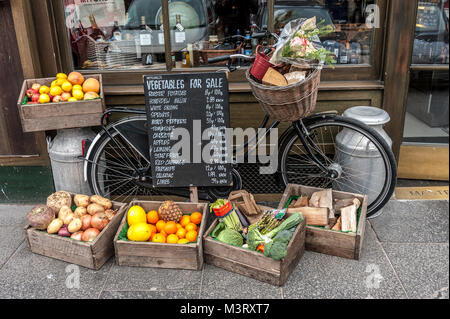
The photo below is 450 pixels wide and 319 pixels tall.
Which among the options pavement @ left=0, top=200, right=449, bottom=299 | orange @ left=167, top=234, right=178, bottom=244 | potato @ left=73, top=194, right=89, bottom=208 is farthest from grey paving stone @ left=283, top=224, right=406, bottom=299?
potato @ left=73, top=194, right=89, bottom=208

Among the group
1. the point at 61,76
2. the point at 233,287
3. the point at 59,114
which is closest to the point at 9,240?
the point at 59,114

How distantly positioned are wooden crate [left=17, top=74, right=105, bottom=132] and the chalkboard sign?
59cm

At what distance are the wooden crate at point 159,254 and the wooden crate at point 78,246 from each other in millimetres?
132

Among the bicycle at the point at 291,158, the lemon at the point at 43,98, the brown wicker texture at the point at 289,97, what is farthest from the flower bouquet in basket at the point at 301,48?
the lemon at the point at 43,98

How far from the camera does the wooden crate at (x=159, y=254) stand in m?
3.42

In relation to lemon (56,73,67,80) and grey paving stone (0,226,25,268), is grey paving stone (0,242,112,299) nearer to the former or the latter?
grey paving stone (0,226,25,268)

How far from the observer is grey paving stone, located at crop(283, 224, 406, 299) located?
3.22 metres

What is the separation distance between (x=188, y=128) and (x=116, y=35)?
5.31 ft

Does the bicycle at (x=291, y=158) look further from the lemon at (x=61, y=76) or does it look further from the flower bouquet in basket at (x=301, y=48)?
the lemon at (x=61, y=76)

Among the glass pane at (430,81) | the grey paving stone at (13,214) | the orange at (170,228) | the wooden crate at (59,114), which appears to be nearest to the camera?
the orange at (170,228)

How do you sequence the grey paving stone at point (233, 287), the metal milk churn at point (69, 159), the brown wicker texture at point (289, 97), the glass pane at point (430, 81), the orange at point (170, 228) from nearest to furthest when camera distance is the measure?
the grey paving stone at point (233, 287)
the brown wicker texture at point (289, 97)
the orange at point (170, 228)
the metal milk churn at point (69, 159)
the glass pane at point (430, 81)

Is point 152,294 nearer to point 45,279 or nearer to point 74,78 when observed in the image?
point 45,279

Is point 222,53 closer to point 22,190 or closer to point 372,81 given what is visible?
point 372,81

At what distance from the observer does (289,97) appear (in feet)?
11.1
